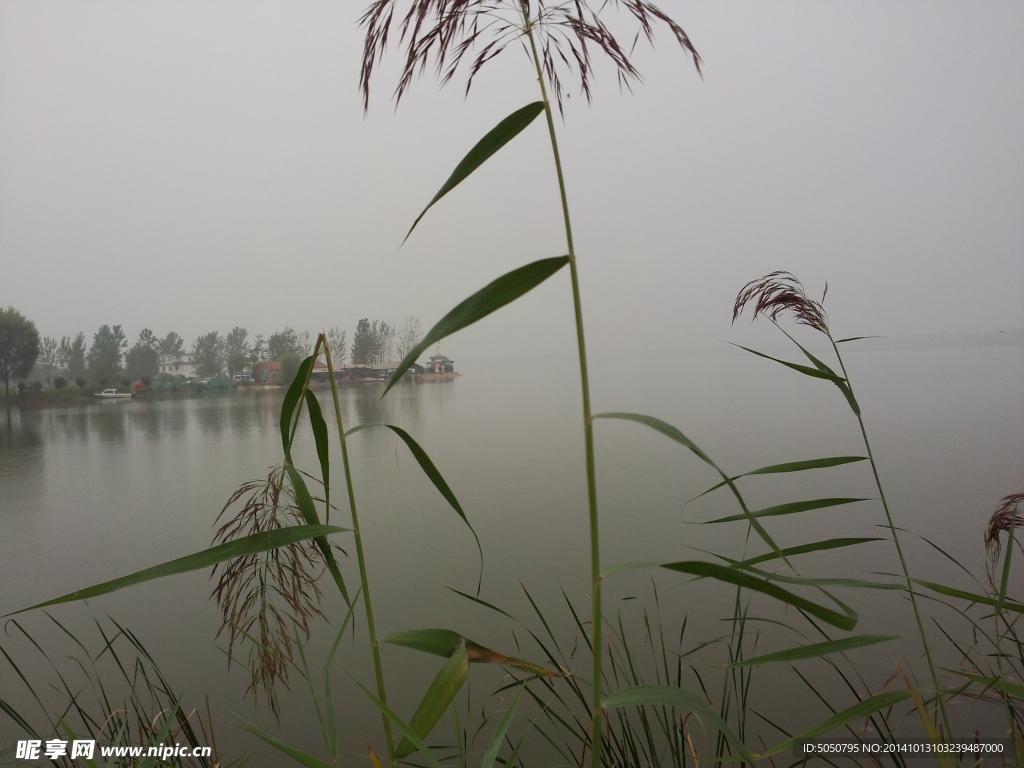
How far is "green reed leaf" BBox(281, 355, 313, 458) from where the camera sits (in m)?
0.50

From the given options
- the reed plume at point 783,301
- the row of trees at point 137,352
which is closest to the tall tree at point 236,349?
the row of trees at point 137,352

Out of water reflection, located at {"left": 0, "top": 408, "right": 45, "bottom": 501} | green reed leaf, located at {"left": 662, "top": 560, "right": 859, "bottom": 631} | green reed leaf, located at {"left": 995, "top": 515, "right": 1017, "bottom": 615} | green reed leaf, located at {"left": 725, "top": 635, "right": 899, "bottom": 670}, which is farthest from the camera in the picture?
water reflection, located at {"left": 0, "top": 408, "right": 45, "bottom": 501}

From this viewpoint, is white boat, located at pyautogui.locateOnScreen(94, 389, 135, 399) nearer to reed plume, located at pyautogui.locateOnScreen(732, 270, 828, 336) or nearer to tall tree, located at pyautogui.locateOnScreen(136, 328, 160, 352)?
tall tree, located at pyautogui.locateOnScreen(136, 328, 160, 352)

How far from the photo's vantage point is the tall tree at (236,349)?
6309 mm

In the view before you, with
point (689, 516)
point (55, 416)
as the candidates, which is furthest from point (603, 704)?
point (55, 416)

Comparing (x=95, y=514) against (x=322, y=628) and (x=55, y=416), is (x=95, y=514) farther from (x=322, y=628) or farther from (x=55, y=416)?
(x=55, y=416)

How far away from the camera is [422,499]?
2988 millimetres

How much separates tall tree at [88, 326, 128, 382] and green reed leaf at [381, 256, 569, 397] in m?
6.41

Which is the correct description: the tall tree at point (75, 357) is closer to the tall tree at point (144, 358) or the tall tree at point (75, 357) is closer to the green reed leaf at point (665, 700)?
the tall tree at point (144, 358)

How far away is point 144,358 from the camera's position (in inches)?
243

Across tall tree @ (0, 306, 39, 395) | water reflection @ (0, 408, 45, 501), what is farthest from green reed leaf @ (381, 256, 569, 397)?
tall tree @ (0, 306, 39, 395)

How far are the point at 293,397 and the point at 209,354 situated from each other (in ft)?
21.8

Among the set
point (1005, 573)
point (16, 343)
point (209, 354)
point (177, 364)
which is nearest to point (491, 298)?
point (1005, 573)

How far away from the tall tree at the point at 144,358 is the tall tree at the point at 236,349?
689mm
